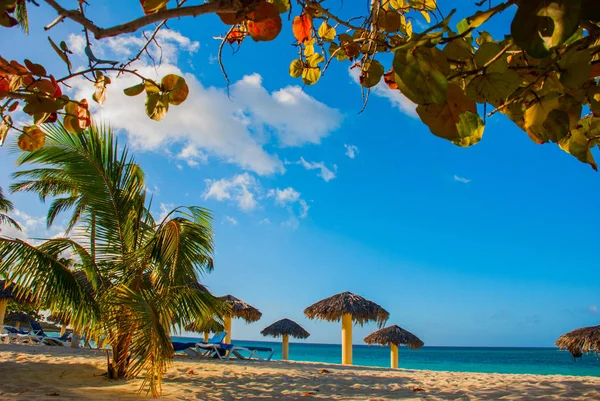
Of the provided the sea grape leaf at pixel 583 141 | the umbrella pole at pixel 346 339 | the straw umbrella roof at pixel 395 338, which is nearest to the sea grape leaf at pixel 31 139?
the sea grape leaf at pixel 583 141

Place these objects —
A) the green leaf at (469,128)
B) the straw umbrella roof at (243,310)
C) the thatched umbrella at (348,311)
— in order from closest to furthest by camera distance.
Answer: the green leaf at (469,128) < the thatched umbrella at (348,311) < the straw umbrella roof at (243,310)

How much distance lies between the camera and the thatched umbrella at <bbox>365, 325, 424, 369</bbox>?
13.4 metres

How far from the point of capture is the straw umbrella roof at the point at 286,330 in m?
15.2

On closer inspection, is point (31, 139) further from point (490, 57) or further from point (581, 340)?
point (581, 340)

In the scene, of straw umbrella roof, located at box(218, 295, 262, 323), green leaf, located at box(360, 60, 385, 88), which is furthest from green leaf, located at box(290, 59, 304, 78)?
straw umbrella roof, located at box(218, 295, 262, 323)

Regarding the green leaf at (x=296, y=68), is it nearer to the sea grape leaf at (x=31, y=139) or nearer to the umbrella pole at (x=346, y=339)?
the sea grape leaf at (x=31, y=139)

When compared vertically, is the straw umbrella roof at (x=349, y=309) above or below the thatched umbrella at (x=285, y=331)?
above

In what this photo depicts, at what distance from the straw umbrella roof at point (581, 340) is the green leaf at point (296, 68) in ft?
42.2

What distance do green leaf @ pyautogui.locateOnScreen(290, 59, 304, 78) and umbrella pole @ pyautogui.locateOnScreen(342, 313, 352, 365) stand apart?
433 inches

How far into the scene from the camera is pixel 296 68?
4.64 feet

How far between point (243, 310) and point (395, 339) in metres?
4.96

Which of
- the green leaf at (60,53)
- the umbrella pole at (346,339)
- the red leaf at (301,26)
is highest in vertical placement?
the red leaf at (301,26)

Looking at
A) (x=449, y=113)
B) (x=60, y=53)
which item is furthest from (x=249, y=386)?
(x=449, y=113)

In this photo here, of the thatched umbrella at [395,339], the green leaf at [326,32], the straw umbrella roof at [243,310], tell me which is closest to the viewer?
the green leaf at [326,32]
